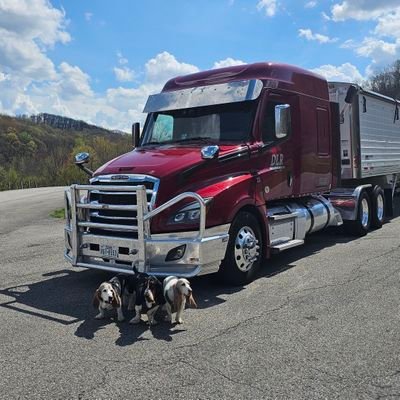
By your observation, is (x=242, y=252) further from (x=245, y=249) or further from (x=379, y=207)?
(x=379, y=207)

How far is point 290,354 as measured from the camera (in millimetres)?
4355

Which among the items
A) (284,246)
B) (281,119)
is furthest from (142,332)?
(281,119)

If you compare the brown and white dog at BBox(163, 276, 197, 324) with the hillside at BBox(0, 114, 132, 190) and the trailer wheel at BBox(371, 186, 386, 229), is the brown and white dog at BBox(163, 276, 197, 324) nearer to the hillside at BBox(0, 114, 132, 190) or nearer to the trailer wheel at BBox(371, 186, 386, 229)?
the trailer wheel at BBox(371, 186, 386, 229)

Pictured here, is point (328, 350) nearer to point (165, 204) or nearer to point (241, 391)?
point (241, 391)

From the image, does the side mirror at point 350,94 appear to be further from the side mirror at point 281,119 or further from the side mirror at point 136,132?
the side mirror at point 136,132

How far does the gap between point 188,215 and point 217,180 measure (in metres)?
0.78

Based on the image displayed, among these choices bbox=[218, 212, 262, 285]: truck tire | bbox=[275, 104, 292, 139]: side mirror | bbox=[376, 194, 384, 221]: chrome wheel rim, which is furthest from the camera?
bbox=[376, 194, 384, 221]: chrome wheel rim

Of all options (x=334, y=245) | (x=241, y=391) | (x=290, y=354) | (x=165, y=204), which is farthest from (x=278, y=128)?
(x=241, y=391)

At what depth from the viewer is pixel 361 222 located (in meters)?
10.7

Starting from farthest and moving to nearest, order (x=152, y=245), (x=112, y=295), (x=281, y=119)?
(x=281, y=119), (x=152, y=245), (x=112, y=295)

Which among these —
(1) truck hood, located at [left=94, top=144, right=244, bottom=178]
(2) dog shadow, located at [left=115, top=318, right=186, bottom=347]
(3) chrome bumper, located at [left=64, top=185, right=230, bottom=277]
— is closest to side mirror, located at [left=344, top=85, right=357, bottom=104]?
(1) truck hood, located at [left=94, top=144, right=244, bottom=178]

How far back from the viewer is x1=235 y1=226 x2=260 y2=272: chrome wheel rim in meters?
6.67

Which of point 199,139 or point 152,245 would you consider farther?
point 199,139

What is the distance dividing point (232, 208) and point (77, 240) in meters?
2.11
